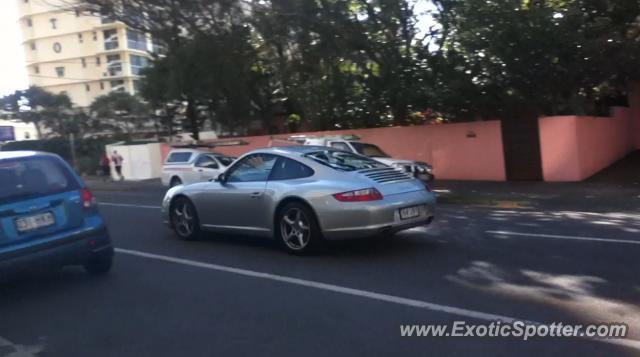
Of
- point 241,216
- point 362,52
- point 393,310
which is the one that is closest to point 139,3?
point 362,52

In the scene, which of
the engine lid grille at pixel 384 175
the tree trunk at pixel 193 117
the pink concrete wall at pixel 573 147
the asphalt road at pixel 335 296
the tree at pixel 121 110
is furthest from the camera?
the tree at pixel 121 110

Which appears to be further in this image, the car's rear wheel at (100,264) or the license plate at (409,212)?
the license plate at (409,212)

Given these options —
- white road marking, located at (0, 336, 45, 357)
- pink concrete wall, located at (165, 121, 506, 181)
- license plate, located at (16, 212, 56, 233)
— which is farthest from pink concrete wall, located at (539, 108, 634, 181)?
white road marking, located at (0, 336, 45, 357)

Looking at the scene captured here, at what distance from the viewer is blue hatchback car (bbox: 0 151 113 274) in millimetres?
6367

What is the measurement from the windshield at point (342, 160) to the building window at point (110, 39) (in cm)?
6718

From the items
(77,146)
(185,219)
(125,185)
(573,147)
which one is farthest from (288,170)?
(77,146)

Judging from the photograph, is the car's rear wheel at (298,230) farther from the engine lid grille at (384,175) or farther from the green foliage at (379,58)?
the green foliage at (379,58)

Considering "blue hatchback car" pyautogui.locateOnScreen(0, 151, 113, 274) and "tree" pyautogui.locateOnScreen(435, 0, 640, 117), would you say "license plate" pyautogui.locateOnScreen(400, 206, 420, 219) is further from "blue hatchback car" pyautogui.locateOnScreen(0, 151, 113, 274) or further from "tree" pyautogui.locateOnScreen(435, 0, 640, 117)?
"tree" pyautogui.locateOnScreen(435, 0, 640, 117)

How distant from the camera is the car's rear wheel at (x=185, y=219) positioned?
920 cm

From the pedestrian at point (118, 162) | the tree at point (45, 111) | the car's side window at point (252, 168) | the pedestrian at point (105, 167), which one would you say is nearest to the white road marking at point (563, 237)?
the car's side window at point (252, 168)

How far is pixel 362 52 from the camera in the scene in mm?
20812

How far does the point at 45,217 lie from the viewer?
21.8 ft

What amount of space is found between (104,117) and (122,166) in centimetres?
1464

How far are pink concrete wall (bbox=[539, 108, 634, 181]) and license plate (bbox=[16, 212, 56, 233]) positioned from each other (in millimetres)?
13417
